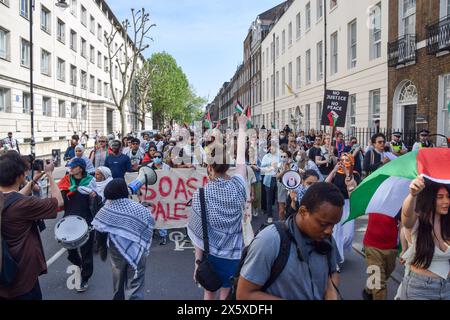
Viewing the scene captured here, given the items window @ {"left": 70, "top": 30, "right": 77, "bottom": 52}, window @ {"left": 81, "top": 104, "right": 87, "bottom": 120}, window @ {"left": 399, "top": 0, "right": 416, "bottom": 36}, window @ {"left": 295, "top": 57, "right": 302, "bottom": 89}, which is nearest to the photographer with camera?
window @ {"left": 399, "top": 0, "right": 416, "bottom": 36}

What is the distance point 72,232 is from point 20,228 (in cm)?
194

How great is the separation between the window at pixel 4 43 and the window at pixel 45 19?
656cm

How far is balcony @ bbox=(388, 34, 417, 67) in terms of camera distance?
627 inches

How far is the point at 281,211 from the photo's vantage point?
29.6 ft

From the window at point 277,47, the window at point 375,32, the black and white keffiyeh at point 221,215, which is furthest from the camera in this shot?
the window at point 277,47

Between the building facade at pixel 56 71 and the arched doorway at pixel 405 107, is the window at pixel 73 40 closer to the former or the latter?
the building facade at pixel 56 71

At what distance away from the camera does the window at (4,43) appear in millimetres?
25042

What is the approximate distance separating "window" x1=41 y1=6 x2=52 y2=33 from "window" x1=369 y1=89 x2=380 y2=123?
24.7m

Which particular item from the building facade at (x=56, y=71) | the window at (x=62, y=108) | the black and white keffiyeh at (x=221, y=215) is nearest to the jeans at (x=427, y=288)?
the black and white keffiyeh at (x=221, y=215)

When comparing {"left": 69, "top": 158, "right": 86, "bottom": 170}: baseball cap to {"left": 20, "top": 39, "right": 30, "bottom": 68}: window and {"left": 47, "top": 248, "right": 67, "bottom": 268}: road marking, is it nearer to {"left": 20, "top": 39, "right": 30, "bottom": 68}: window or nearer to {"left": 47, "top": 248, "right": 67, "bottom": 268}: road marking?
{"left": 47, "top": 248, "right": 67, "bottom": 268}: road marking

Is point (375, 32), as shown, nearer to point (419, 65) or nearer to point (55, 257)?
point (419, 65)

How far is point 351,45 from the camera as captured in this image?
22.5 m
